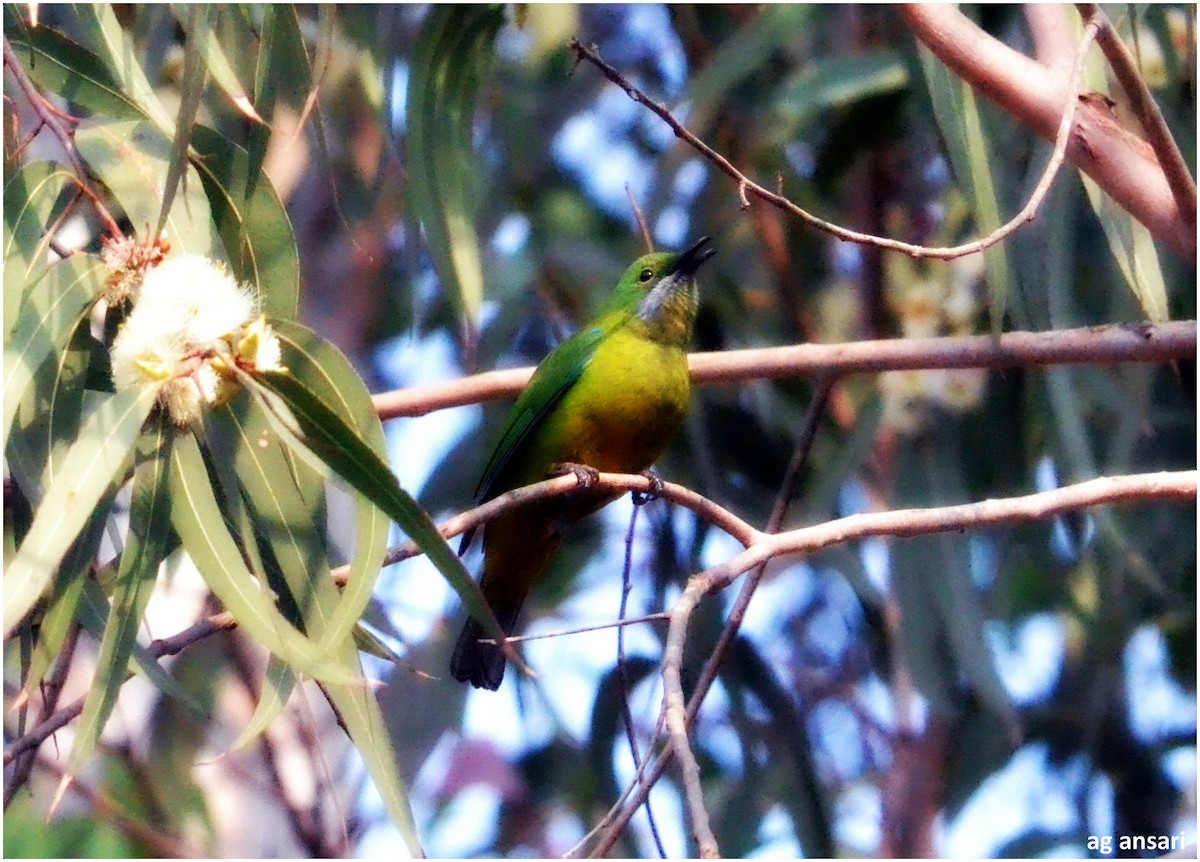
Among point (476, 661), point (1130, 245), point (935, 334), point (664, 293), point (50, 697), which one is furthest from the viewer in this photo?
point (935, 334)

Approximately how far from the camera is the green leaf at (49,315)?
210cm

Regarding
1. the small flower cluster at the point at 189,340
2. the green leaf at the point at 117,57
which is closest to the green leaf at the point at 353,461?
the small flower cluster at the point at 189,340

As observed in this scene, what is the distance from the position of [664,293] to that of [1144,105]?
1562 millimetres

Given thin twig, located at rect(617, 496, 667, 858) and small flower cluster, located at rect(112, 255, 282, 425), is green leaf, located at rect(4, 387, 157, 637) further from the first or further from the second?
thin twig, located at rect(617, 496, 667, 858)

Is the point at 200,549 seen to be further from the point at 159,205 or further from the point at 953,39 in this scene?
the point at 953,39

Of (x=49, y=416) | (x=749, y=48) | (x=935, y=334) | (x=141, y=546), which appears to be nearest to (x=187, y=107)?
(x=49, y=416)

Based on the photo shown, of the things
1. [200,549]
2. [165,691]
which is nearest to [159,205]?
[200,549]

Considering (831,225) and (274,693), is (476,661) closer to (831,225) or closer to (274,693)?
(274,693)

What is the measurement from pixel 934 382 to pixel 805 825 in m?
1.54

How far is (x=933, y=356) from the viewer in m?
3.13

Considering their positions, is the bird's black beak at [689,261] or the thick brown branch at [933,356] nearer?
the thick brown branch at [933,356]

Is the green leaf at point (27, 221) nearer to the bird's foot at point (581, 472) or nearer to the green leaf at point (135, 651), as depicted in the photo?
the green leaf at point (135, 651)

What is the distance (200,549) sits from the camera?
82.2 inches

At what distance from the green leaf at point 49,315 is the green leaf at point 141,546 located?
0.19 meters
